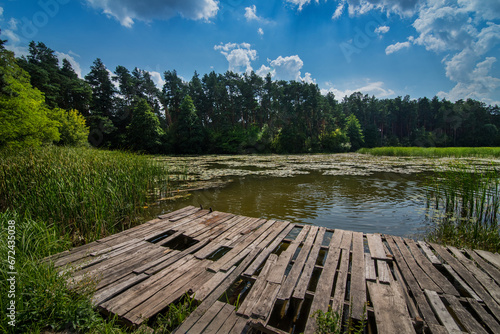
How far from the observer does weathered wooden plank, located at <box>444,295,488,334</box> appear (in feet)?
6.06

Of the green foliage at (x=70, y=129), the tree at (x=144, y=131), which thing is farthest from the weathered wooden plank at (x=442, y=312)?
the tree at (x=144, y=131)

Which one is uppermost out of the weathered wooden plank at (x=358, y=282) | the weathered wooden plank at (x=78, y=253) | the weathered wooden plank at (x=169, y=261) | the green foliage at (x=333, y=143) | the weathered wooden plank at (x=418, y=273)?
the green foliage at (x=333, y=143)

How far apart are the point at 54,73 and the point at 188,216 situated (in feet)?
142

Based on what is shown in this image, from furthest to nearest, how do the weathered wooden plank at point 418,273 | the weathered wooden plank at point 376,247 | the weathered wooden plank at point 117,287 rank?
the weathered wooden plank at point 376,247 → the weathered wooden plank at point 418,273 → the weathered wooden plank at point 117,287

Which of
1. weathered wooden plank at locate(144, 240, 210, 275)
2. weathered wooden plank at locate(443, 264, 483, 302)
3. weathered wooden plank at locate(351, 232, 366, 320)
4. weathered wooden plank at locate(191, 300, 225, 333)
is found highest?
weathered wooden plank at locate(191, 300, 225, 333)

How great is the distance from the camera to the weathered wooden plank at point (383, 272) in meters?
2.57

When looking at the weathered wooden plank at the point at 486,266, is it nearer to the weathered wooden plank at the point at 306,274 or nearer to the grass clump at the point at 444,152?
the weathered wooden plank at the point at 306,274

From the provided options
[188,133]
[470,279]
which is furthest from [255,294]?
[188,133]

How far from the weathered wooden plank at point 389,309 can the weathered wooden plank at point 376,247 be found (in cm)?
74

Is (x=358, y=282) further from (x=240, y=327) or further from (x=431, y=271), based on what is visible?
(x=240, y=327)

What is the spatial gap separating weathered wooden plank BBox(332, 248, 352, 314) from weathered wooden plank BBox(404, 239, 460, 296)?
0.94 m

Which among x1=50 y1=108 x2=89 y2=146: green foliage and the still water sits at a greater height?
x1=50 y1=108 x2=89 y2=146: green foliage

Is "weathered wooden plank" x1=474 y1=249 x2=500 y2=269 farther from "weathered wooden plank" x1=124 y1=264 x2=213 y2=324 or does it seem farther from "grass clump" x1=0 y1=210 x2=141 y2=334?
"grass clump" x1=0 y1=210 x2=141 y2=334

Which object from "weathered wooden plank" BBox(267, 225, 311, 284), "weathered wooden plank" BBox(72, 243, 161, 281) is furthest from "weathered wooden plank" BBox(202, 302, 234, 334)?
"weathered wooden plank" BBox(72, 243, 161, 281)
